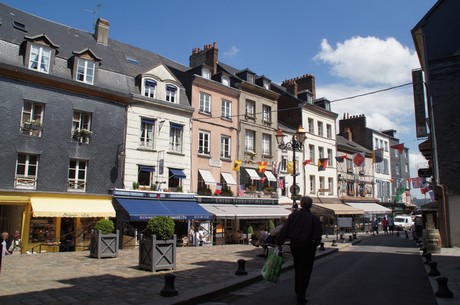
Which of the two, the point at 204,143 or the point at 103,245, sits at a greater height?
Result: the point at 204,143

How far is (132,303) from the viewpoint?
5.90m

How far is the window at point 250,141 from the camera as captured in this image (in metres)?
26.4

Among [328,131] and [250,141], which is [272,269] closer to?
[250,141]

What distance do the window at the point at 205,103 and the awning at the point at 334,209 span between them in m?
12.5

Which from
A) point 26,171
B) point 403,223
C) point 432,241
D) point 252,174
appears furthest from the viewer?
point 403,223

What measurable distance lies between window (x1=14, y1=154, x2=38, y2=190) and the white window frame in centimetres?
399

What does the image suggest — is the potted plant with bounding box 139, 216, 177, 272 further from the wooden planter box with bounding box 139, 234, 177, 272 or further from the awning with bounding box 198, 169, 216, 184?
the awning with bounding box 198, 169, 216, 184

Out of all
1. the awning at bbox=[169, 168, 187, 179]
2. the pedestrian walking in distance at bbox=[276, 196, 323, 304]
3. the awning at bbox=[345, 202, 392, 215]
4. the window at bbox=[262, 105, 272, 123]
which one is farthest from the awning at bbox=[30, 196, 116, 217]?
the awning at bbox=[345, 202, 392, 215]

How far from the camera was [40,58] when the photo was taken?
56.4 feet

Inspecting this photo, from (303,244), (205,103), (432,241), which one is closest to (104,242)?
(303,244)

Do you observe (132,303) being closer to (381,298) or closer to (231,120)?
(381,298)

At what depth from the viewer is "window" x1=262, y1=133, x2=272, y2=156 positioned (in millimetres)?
27656

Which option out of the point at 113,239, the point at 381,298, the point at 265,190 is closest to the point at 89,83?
the point at 113,239

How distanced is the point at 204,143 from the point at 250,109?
213 inches
